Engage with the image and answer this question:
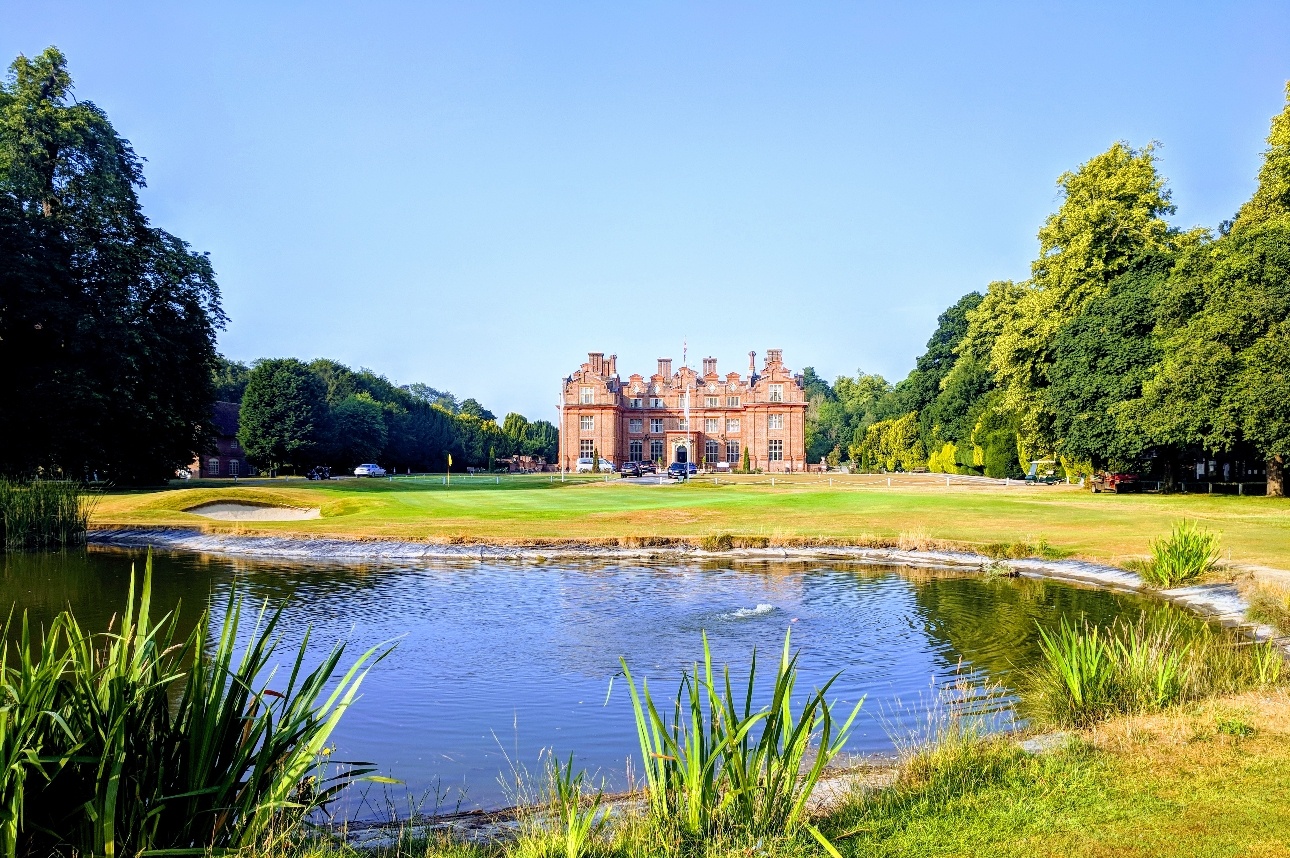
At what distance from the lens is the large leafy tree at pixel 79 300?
102 ft

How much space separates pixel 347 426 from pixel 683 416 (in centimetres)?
2956

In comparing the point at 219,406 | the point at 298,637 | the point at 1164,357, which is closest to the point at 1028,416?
the point at 1164,357

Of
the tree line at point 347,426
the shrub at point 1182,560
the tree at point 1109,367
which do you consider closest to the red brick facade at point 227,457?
the tree line at point 347,426

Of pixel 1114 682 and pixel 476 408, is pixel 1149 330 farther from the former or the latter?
pixel 476 408

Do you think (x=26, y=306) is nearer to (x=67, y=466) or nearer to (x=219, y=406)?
(x=67, y=466)

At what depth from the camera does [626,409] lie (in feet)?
269

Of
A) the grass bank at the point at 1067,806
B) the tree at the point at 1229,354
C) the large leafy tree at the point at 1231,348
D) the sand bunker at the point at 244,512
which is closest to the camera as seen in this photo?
the grass bank at the point at 1067,806

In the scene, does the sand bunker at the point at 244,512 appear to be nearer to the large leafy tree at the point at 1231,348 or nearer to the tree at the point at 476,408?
the large leafy tree at the point at 1231,348

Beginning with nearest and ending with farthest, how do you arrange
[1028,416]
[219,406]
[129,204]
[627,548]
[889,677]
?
[889,677], [627,548], [129,204], [1028,416], [219,406]

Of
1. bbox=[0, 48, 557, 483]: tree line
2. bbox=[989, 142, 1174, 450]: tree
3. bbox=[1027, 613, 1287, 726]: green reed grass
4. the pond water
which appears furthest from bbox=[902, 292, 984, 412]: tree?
bbox=[1027, 613, 1287, 726]: green reed grass

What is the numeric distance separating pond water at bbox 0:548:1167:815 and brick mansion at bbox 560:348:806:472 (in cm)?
6042

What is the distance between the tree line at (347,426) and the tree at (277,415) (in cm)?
6

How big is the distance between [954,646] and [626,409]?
7210 centimetres

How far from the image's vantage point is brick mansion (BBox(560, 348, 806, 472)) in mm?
77812
